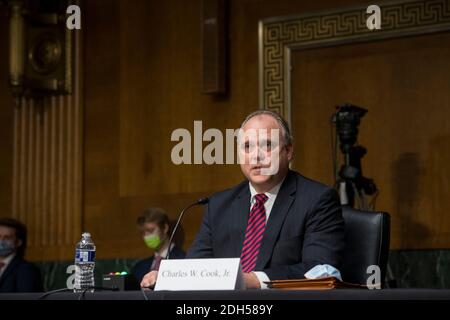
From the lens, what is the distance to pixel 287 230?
3709 mm

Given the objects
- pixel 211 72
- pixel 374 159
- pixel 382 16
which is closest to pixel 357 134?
pixel 374 159

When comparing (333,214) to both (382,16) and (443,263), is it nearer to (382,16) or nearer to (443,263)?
(443,263)

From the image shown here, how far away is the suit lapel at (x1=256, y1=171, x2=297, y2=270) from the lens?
144 inches

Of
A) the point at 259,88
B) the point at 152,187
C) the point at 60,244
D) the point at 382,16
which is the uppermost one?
the point at 382,16

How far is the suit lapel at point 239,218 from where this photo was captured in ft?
12.4

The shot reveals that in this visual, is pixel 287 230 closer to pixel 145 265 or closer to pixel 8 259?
pixel 145 265

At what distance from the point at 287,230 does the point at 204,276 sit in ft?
3.00

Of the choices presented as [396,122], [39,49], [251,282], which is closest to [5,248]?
[39,49]

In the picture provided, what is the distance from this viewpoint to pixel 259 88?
6.11 m

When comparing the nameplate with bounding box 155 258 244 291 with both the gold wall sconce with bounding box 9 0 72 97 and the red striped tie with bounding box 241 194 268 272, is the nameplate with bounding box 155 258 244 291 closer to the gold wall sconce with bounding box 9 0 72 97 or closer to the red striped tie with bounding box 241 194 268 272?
the red striped tie with bounding box 241 194 268 272

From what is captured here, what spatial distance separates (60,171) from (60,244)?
54 cm

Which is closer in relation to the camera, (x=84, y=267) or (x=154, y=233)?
(x=84, y=267)

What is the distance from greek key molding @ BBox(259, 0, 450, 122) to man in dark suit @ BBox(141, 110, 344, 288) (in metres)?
1.97
